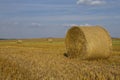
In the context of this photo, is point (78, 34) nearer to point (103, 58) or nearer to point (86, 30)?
point (86, 30)

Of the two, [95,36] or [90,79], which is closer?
[90,79]

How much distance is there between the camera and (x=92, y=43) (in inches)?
584

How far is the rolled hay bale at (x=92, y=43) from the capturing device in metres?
14.7

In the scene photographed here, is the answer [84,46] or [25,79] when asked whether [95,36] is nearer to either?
[84,46]

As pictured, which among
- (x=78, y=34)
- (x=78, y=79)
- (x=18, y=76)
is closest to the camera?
(x=78, y=79)

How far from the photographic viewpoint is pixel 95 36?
15008 millimetres

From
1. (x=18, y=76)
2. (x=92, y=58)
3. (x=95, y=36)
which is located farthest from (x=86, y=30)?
(x=18, y=76)

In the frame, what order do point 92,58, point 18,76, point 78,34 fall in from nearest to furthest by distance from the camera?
1. point 18,76
2. point 92,58
3. point 78,34

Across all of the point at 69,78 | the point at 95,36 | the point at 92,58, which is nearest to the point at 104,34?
the point at 95,36

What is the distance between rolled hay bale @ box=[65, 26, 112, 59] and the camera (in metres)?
14.7

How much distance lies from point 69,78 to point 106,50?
7829 millimetres

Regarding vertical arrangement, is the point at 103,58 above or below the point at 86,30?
below

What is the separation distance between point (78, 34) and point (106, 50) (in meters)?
1.96

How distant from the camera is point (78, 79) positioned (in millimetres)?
7043
